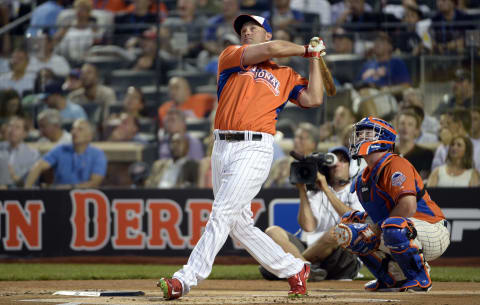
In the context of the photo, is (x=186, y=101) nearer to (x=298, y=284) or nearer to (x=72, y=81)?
(x=72, y=81)

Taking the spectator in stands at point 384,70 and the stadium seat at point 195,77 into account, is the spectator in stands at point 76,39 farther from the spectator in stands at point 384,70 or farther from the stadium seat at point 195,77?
the spectator in stands at point 384,70

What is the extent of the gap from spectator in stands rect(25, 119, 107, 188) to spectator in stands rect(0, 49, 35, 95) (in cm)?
114

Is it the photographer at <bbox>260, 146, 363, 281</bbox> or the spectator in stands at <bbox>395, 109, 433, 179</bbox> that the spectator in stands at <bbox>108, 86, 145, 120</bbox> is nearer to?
the spectator in stands at <bbox>395, 109, 433, 179</bbox>

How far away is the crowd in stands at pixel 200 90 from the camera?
10.4 m

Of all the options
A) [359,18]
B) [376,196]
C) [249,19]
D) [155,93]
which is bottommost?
[376,196]

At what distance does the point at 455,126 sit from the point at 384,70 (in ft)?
4.34

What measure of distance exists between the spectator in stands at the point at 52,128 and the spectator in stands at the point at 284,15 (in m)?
3.62

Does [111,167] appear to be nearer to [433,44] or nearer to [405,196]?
[433,44]

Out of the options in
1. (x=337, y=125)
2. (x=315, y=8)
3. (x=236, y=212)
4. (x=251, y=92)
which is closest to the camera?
(x=236, y=212)

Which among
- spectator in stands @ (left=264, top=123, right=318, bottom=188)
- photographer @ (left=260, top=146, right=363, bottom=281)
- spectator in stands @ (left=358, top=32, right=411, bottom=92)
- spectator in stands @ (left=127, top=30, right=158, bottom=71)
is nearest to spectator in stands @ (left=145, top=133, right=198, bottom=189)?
spectator in stands @ (left=264, top=123, right=318, bottom=188)

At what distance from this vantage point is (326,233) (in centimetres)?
754

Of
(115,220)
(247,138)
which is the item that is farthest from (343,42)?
(247,138)

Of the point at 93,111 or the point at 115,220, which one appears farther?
the point at 93,111

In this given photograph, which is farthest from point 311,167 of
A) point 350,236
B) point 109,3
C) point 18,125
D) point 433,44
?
point 109,3
